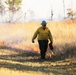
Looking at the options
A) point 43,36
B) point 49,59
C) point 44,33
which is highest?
point 44,33

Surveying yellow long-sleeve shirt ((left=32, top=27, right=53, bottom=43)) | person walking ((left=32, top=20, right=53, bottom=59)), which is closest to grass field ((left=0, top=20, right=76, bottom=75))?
person walking ((left=32, top=20, right=53, bottom=59))

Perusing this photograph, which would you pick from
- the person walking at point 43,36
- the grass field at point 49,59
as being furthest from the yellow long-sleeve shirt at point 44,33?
the grass field at point 49,59

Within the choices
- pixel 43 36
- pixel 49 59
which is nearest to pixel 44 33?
pixel 43 36

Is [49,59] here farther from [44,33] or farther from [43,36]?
[44,33]

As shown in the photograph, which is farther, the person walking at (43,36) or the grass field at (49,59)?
the person walking at (43,36)

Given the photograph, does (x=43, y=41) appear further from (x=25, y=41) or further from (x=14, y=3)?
(x=14, y=3)

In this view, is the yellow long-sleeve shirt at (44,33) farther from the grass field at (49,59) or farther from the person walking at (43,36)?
the grass field at (49,59)

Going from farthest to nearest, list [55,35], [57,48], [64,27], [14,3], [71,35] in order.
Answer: [14,3] < [64,27] < [55,35] < [71,35] < [57,48]

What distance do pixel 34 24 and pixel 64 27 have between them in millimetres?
7010

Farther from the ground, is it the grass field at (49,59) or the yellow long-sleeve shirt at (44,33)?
the yellow long-sleeve shirt at (44,33)

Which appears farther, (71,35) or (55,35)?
(55,35)

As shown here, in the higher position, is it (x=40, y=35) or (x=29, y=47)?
(x=40, y=35)

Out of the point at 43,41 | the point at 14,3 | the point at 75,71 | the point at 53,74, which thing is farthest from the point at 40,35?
the point at 14,3

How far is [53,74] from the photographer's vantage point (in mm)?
14828
